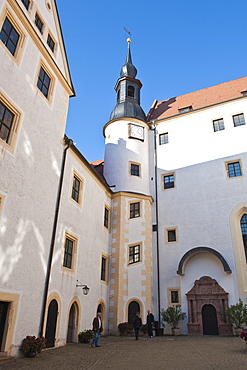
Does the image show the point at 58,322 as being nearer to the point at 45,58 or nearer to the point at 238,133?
the point at 45,58

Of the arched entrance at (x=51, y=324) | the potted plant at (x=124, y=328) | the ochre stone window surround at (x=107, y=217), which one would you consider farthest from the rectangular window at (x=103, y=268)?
the arched entrance at (x=51, y=324)

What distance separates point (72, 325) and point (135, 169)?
38.2 feet

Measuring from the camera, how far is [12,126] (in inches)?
430

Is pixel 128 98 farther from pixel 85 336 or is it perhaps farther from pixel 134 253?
pixel 85 336

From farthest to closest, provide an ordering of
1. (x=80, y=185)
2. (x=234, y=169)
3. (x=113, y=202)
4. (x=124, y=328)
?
(x=234, y=169)
(x=113, y=202)
(x=124, y=328)
(x=80, y=185)

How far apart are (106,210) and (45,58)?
9.58 metres

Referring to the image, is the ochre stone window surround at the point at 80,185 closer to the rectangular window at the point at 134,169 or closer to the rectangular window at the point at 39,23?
the rectangular window at the point at 134,169

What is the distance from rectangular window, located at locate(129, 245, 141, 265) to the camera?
18970 mm

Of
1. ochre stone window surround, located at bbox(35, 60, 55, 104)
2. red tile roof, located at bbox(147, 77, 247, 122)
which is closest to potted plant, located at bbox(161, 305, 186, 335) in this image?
ochre stone window surround, located at bbox(35, 60, 55, 104)

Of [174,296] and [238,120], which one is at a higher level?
[238,120]

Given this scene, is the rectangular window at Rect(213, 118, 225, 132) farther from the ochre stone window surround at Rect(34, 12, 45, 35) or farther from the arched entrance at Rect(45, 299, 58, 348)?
the arched entrance at Rect(45, 299, 58, 348)

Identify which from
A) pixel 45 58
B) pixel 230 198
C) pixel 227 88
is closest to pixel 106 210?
pixel 230 198

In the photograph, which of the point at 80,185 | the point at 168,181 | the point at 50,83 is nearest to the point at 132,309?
the point at 80,185

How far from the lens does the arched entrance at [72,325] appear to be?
13.6m
